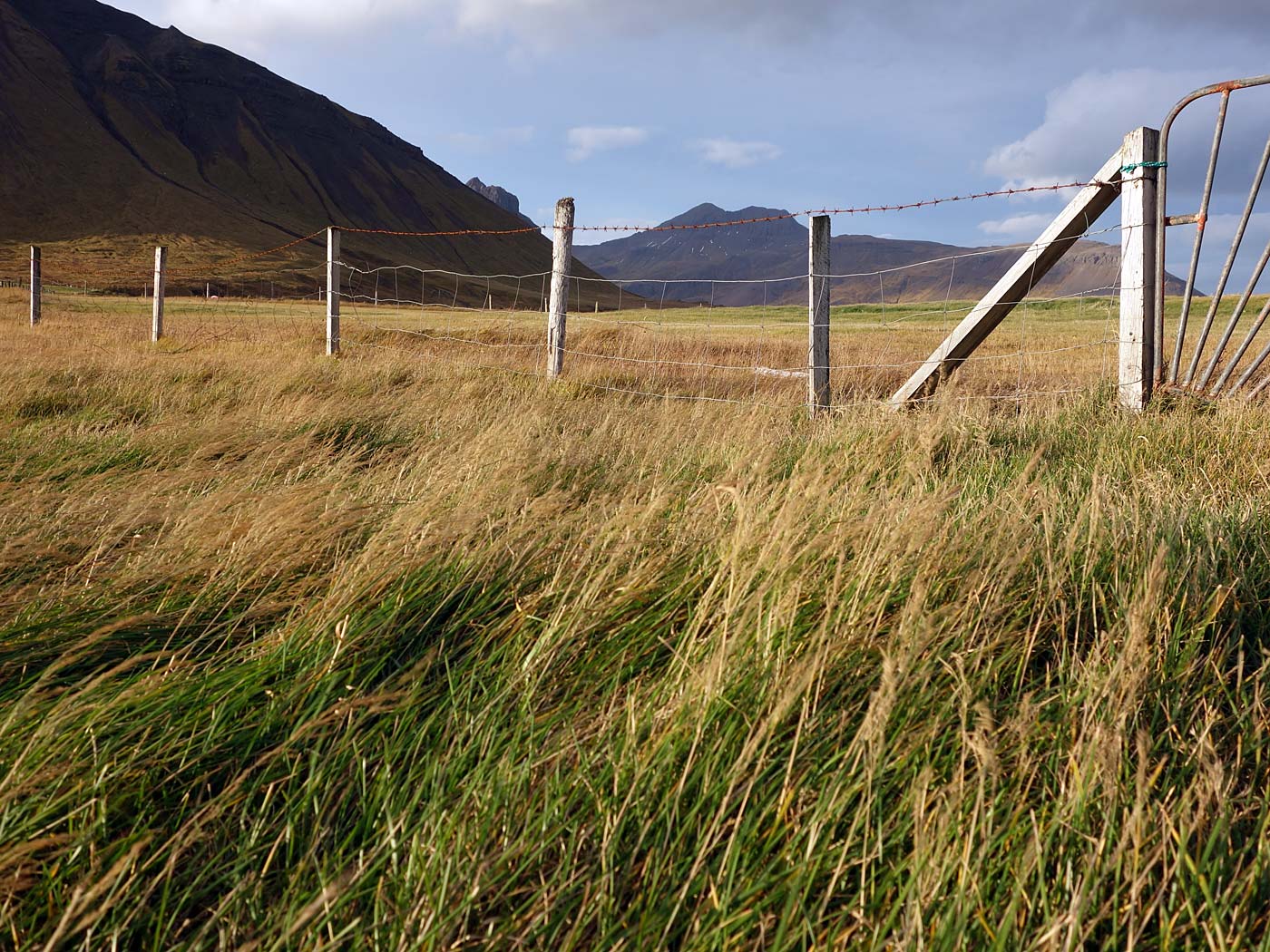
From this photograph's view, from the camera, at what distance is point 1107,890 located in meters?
1.50

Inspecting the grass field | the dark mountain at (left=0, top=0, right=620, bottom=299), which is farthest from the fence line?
the dark mountain at (left=0, top=0, right=620, bottom=299)

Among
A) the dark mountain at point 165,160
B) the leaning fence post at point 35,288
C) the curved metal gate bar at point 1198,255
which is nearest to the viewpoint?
the curved metal gate bar at point 1198,255

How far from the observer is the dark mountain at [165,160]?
11000cm

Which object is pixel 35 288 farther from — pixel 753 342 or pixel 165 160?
pixel 165 160

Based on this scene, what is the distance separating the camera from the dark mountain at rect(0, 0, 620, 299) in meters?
110

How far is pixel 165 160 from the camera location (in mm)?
149875

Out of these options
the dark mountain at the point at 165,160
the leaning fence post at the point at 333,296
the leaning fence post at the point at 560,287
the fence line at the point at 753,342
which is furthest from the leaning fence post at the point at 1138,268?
the dark mountain at the point at 165,160

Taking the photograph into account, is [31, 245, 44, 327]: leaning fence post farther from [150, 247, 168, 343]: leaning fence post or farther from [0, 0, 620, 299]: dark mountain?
[0, 0, 620, 299]: dark mountain

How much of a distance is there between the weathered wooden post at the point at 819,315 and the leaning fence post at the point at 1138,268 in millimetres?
1979

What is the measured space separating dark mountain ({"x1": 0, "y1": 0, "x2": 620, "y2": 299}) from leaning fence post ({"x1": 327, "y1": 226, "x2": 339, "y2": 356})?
7068cm

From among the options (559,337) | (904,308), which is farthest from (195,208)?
(559,337)

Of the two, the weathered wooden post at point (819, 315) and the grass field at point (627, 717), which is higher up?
the weathered wooden post at point (819, 315)

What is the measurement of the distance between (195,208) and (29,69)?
157 ft

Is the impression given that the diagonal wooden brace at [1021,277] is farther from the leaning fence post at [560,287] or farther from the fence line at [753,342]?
the leaning fence post at [560,287]
